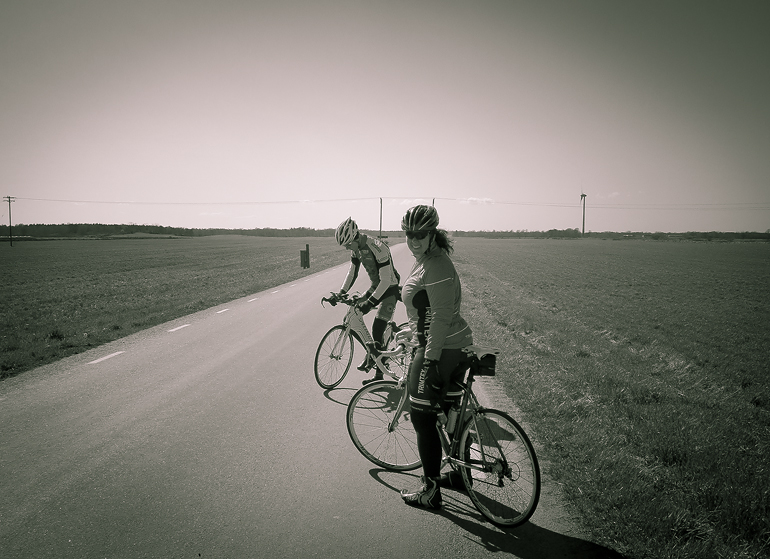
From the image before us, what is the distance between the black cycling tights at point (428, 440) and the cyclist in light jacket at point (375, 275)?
2.61m

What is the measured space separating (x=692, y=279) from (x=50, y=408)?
30.7 metres

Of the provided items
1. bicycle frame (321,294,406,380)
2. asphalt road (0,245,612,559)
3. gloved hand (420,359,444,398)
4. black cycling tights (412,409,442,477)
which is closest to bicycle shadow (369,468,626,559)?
asphalt road (0,245,612,559)

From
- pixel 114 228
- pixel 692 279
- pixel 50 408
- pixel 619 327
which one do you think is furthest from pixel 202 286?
pixel 114 228

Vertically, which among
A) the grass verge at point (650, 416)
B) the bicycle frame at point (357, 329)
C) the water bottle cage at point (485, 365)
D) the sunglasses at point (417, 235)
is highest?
the sunglasses at point (417, 235)

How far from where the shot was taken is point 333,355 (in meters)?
5.93

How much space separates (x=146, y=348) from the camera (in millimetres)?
7879

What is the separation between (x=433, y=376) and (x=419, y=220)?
1.13m

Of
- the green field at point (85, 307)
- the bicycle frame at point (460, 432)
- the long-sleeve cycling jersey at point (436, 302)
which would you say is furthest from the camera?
the green field at point (85, 307)

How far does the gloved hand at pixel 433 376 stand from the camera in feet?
9.56

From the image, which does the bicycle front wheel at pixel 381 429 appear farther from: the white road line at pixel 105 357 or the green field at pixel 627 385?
the white road line at pixel 105 357

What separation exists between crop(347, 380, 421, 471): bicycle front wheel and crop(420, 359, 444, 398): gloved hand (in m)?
0.73

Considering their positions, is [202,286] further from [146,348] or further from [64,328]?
[146,348]

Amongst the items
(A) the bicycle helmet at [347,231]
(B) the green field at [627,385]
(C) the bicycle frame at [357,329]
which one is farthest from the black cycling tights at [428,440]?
(A) the bicycle helmet at [347,231]

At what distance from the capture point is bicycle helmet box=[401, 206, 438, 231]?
9.58 ft
